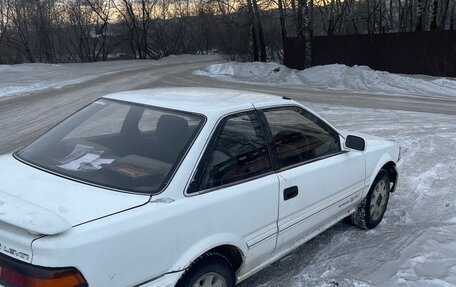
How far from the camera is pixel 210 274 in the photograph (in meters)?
2.94

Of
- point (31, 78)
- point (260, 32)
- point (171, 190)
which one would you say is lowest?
point (31, 78)

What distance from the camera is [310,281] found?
3.79 metres

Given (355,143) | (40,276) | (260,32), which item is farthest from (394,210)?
(260,32)

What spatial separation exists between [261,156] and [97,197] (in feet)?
4.25

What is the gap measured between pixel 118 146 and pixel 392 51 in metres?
23.2

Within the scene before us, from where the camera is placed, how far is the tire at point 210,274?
279 cm

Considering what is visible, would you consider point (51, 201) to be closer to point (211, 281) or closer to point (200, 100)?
point (211, 281)

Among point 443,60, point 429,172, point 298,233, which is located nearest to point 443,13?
point 443,60

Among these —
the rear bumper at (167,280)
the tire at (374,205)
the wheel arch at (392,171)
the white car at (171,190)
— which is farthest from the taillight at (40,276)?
the wheel arch at (392,171)

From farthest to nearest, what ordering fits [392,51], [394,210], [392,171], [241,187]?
[392,51] < [394,210] < [392,171] < [241,187]

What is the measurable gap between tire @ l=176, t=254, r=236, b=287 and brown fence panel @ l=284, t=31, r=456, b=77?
2142 cm

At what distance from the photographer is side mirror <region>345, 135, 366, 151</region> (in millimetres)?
4316

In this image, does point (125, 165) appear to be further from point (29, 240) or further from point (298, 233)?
point (298, 233)

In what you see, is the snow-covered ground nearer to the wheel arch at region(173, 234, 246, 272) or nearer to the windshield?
the windshield
